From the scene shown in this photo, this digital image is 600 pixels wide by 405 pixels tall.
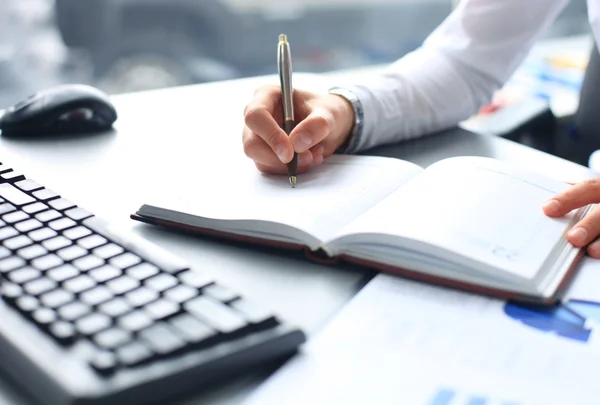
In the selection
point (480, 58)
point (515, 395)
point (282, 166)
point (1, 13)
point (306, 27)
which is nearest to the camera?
point (515, 395)

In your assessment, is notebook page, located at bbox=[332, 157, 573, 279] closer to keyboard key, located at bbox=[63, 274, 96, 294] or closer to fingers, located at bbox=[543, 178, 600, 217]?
fingers, located at bbox=[543, 178, 600, 217]

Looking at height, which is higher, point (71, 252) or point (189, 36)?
point (71, 252)

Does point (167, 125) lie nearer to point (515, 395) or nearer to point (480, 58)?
point (480, 58)

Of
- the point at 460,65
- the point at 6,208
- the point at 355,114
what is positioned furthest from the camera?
the point at 460,65

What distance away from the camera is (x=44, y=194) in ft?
2.04

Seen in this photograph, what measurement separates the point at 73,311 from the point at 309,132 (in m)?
0.34

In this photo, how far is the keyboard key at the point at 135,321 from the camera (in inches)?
16.5

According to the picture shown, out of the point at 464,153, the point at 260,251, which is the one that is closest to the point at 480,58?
the point at 464,153

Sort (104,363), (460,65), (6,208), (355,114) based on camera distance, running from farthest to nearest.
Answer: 1. (460,65)
2. (355,114)
3. (6,208)
4. (104,363)

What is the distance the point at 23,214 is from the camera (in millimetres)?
583

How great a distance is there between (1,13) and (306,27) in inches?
46.7

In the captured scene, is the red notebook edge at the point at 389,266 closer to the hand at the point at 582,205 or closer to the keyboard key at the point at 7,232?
the hand at the point at 582,205

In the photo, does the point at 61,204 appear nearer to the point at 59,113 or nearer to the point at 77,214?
the point at 77,214

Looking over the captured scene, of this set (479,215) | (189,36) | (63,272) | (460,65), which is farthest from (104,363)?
(189,36)
